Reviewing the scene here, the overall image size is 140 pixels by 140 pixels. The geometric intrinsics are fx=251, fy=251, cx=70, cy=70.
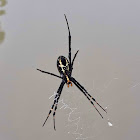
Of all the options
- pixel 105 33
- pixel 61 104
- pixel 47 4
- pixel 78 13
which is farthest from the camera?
pixel 47 4

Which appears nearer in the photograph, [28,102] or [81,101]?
[81,101]

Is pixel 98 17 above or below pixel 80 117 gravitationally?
above

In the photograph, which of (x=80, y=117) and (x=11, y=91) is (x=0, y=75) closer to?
(x=11, y=91)

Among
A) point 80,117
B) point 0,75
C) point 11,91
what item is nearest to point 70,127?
point 80,117

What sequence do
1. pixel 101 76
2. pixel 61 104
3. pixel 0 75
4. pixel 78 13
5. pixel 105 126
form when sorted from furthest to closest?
pixel 78 13, pixel 0 75, pixel 101 76, pixel 61 104, pixel 105 126

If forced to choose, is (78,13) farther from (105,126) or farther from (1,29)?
(105,126)

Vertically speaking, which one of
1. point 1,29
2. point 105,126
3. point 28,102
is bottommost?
point 105,126

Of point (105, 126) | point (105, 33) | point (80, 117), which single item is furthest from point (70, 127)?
point (105, 33)
